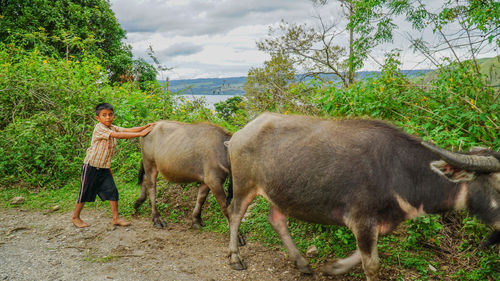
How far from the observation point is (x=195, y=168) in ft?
15.5

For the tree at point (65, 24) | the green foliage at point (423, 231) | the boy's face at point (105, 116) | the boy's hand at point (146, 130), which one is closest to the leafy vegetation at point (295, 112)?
the green foliage at point (423, 231)

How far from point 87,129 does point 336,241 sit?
630 cm

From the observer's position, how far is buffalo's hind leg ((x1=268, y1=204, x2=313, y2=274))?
3553mm

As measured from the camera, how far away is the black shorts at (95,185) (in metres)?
4.69

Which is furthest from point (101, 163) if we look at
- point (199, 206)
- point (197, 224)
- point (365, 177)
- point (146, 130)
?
point (365, 177)

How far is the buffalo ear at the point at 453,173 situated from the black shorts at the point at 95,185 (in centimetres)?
439

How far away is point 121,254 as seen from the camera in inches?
158

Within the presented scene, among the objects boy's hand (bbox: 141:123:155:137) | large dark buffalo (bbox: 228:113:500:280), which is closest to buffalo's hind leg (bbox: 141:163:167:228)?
boy's hand (bbox: 141:123:155:137)

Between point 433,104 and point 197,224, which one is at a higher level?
point 433,104

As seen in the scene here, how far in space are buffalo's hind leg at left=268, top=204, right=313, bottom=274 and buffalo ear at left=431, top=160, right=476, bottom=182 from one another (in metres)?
1.70

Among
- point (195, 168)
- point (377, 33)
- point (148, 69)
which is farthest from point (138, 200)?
point (148, 69)

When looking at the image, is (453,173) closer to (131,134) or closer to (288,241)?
(288,241)

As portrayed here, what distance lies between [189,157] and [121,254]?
5.26 ft

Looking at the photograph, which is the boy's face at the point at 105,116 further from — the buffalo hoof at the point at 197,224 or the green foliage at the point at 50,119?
the green foliage at the point at 50,119
